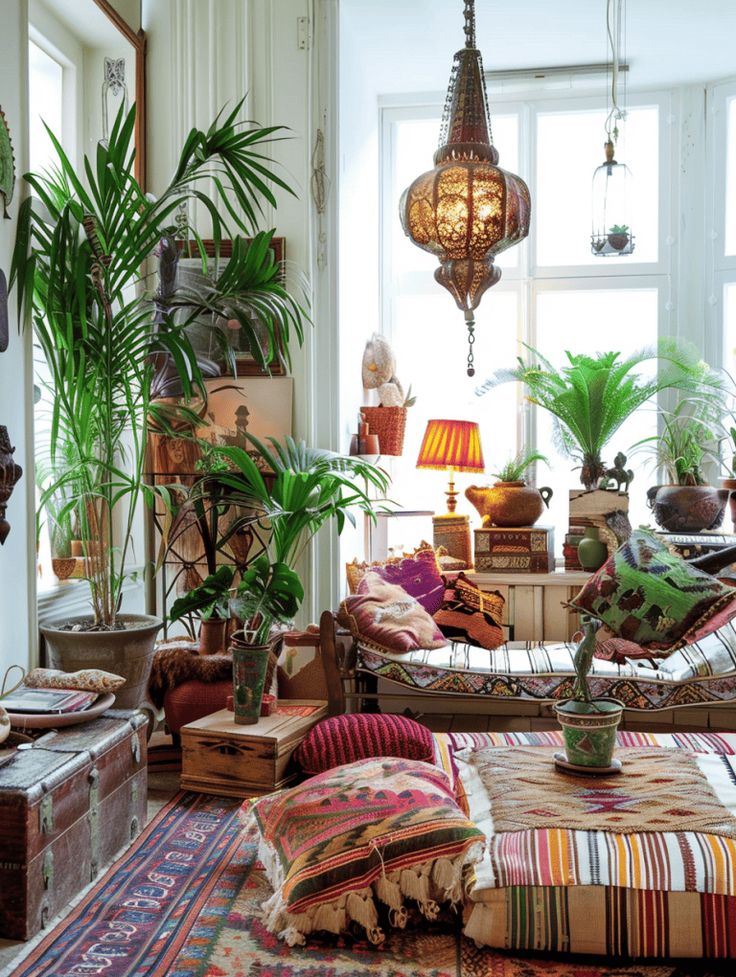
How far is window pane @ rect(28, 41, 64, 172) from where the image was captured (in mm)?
4742

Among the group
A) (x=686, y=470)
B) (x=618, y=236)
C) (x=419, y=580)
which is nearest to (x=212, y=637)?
(x=419, y=580)

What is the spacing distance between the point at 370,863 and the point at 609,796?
30.7 inches

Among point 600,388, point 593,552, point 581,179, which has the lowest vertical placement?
point 593,552

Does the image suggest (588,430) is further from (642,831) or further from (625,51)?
(642,831)

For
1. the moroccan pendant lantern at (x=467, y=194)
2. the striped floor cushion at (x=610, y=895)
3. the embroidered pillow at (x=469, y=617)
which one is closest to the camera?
the striped floor cushion at (x=610, y=895)

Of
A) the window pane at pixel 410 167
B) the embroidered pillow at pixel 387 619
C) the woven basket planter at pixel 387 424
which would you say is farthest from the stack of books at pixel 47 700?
the window pane at pixel 410 167

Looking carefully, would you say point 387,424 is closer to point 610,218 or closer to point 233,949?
point 610,218

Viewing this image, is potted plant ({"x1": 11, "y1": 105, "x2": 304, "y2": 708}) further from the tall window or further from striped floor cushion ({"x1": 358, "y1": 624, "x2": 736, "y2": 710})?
the tall window

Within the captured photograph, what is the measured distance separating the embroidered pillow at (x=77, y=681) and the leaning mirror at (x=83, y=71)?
7.84ft

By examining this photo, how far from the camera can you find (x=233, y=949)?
262 cm

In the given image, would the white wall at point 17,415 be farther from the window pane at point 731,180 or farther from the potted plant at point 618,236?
the window pane at point 731,180


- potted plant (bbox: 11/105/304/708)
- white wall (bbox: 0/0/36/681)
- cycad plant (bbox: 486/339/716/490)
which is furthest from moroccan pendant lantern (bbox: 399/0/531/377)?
cycad plant (bbox: 486/339/716/490)

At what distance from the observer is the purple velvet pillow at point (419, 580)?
206 inches

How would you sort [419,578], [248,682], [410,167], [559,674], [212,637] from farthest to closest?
[410,167] → [419,578] → [212,637] → [559,674] → [248,682]
